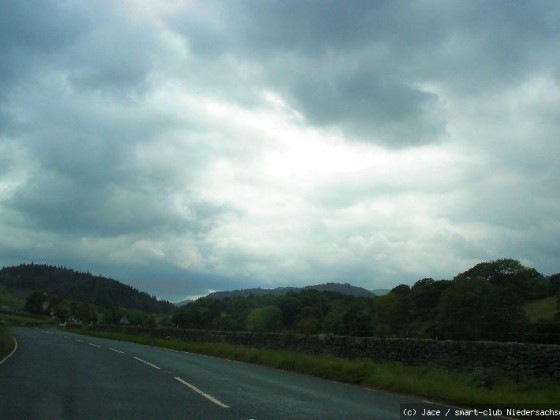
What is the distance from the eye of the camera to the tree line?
86.2 ft

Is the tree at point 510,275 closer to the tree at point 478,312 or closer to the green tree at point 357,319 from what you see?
the tree at point 478,312

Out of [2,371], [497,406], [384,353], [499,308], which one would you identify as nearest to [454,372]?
[384,353]

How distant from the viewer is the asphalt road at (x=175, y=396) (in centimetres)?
1011

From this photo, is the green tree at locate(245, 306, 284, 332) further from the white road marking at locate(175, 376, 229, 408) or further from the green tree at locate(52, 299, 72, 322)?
the green tree at locate(52, 299, 72, 322)

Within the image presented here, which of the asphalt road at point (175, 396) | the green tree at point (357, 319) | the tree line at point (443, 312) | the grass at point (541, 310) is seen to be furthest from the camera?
the green tree at point (357, 319)

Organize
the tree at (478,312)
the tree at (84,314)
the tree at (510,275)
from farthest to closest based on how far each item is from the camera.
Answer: the tree at (84,314)
the tree at (510,275)
the tree at (478,312)

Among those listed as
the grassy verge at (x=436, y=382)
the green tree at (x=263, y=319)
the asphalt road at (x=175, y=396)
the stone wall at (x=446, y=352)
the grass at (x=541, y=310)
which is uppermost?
the grass at (x=541, y=310)

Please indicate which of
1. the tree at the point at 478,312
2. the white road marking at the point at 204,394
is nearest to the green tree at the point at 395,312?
the tree at the point at 478,312

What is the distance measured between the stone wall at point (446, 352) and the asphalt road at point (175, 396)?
14.4ft

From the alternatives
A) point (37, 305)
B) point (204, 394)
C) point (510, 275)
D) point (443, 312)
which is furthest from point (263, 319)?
point (37, 305)

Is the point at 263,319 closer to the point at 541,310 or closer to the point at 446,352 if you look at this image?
the point at 541,310

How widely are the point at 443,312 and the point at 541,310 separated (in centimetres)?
627

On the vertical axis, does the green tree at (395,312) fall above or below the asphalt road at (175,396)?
above

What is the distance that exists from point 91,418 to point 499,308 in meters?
28.8
